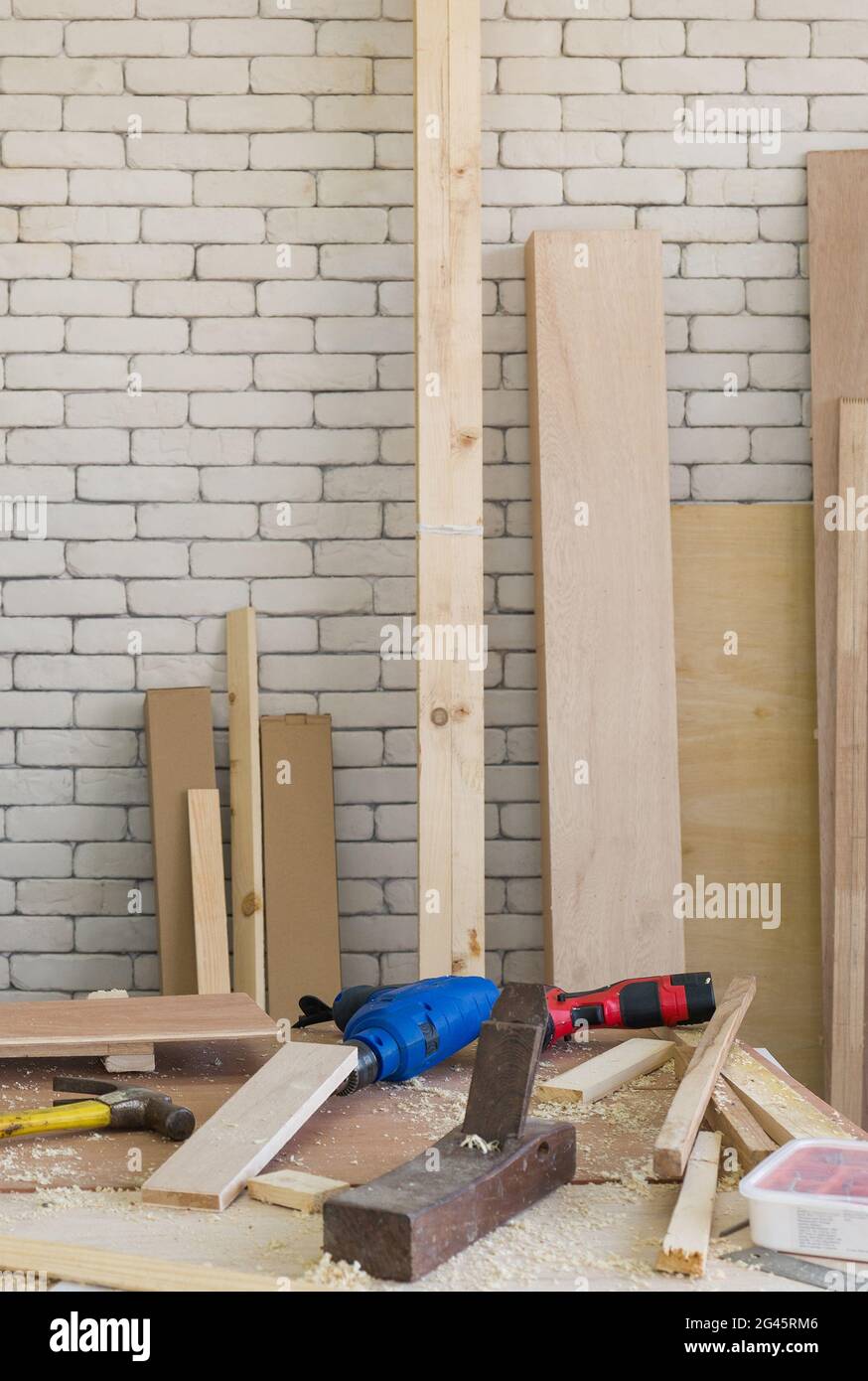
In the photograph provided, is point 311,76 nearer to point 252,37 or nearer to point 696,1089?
point 252,37

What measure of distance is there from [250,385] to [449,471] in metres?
0.73

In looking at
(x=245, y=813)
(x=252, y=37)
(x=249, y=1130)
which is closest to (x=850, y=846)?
(x=245, y=813)

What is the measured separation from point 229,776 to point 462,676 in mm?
749

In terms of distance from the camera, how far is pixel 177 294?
299cm

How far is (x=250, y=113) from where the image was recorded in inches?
117

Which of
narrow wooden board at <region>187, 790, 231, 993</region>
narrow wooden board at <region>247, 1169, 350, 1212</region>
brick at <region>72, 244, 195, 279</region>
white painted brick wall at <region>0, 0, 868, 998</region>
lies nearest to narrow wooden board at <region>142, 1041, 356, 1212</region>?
narrow wooden board at <region>247, 1169, 350, 1212</region>

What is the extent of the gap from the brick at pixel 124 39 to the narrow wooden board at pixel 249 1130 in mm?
2633

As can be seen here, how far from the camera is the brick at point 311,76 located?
2.97m

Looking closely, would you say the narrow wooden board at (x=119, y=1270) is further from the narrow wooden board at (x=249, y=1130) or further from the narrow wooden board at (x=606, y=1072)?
the narrow wooden board at (x=606, y=1072)

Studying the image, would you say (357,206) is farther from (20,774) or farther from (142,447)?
(20,774)

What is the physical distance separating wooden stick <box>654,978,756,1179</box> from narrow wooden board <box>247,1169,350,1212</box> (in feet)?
1.06

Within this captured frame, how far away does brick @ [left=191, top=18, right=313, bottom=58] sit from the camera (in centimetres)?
297

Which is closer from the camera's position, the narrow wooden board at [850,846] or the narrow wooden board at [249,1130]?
the narrow wooden board at [249,1130]

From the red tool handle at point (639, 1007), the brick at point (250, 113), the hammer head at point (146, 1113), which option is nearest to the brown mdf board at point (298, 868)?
the red tool handle at point (639, 1007)
